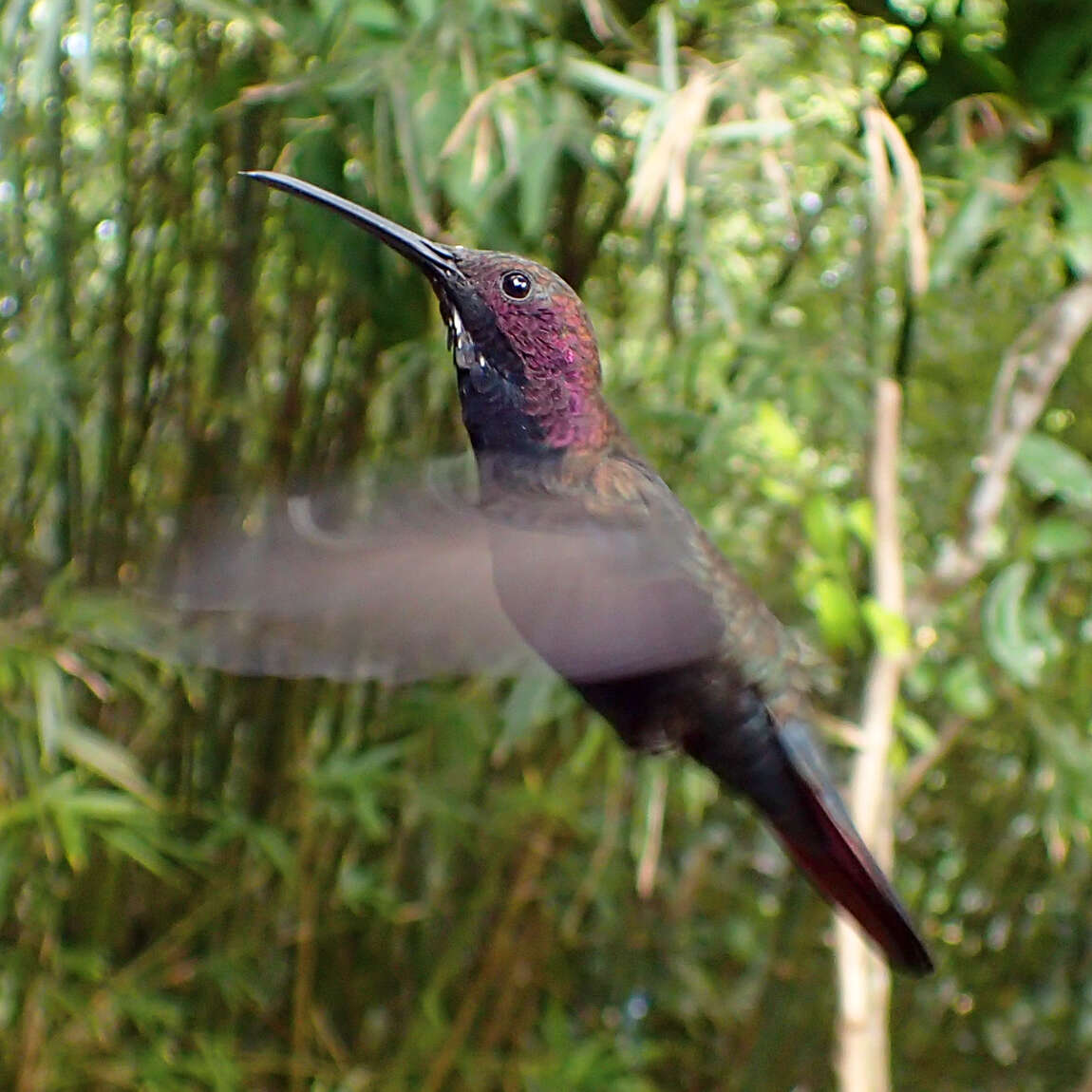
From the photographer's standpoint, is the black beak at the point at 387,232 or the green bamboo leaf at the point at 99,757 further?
the green bamboo leaf at the point at 99,757

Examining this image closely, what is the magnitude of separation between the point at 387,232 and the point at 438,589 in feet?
0.40

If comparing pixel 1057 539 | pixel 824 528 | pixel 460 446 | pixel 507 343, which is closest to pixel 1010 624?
pixel 1057 539

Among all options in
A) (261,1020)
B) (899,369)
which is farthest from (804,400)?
(261,1020)

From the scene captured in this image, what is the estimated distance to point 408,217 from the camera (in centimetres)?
88

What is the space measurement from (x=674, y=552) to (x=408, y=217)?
45cm

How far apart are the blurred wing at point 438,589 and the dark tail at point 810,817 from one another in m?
0.06

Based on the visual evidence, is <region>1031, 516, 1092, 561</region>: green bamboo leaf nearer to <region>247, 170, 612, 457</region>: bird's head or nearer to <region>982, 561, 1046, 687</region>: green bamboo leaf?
<region>982, 561, 1046, 687</region>: green bamboo leaf

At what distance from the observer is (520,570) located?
452 millimetres

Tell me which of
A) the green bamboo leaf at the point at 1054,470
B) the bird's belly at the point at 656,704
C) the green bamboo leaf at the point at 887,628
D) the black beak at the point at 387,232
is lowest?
the green bamboo leaf at the point at 887,628

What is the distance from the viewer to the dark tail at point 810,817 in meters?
0.51

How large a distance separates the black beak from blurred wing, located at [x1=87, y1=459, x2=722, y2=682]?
83 mm

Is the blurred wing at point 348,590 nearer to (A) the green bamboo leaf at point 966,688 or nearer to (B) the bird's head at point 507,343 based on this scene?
(B) the bird's head at point 507,343

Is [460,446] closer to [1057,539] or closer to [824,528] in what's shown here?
[824,528]

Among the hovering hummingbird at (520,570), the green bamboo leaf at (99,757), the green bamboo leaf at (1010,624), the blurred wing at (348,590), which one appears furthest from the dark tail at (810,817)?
the green bamboo leaf at (99,757)
